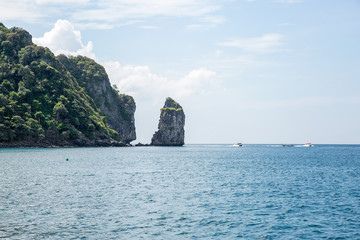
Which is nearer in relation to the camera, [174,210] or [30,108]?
[174,210]

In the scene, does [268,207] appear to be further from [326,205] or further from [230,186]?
[230,186]

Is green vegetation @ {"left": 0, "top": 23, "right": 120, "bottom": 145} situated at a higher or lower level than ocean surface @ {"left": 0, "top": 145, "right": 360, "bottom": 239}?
higher

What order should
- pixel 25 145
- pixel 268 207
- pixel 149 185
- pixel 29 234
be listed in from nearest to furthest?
pixel 29 234 → pixel 268 207 → pixel 149 185 → pixel 25 145

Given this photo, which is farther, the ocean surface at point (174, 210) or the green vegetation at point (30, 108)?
the green vegetation at point (30, 108)

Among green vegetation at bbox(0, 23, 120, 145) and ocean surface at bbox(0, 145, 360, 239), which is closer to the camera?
ocean surface at bbox(0, 145, 360, 239)

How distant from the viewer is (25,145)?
161 meters

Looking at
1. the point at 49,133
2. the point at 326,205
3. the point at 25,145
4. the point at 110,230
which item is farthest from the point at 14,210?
the point at 49,133

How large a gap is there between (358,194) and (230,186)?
57.0 ft

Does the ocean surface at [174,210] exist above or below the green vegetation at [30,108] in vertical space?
below

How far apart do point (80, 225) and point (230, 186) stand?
1123 inches

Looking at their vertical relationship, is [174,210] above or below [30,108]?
below

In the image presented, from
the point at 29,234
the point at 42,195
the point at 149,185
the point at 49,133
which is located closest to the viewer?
the point at 29,234

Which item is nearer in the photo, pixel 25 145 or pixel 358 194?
pixel 358 194

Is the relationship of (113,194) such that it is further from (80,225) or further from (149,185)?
(80,225)
